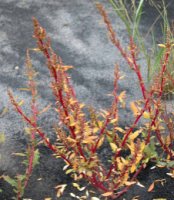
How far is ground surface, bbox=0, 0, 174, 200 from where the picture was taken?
2.49 m

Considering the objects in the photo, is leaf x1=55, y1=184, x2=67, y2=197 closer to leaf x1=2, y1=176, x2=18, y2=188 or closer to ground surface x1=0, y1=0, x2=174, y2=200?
ground surface x1=0, y1=0, x2=174, y2=200

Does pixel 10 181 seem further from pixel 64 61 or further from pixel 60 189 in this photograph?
pixel 64 61

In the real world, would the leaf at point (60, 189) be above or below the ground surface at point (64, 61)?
below

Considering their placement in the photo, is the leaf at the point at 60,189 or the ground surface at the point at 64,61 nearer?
the leaf at the point at 60,189

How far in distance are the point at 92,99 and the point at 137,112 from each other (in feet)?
2.96

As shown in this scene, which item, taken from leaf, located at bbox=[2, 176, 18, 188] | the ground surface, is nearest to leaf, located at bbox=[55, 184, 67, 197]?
the ground surface

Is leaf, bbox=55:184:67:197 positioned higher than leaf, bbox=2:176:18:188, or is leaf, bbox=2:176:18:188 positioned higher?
leaf, bbox=2:176:18:188

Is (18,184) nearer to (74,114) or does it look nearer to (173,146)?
(74,114)

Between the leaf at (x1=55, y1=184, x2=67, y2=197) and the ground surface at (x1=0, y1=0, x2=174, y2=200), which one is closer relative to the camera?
the leaf at (x1=55, y1=184, x2=67, y2=197)

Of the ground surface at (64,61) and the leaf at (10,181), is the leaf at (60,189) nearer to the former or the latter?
the ground surface at (64,61)

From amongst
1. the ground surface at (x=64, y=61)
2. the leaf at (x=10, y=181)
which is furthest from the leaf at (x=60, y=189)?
the leaf at (x=10, y=181)

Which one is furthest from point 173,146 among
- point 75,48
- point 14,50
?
point 14,50

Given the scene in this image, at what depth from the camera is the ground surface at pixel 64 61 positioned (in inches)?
98.0

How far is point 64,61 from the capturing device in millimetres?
3514
